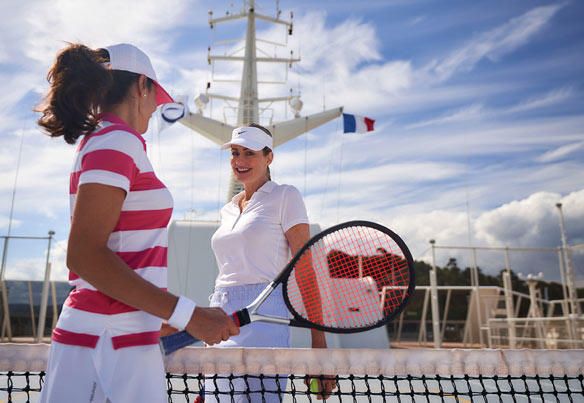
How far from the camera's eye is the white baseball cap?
146 centimetres

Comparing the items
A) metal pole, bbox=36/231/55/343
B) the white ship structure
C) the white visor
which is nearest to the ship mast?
the white ship structure

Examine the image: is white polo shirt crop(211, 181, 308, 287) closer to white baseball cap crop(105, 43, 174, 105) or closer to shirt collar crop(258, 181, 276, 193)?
shirt collar crop(258, 181, 276, 193)

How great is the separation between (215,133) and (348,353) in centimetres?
1337

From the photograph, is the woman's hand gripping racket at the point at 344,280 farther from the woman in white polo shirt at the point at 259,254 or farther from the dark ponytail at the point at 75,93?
the dark ponytail at the point at 75,93

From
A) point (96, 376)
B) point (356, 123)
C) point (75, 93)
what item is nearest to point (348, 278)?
point (96, 376)

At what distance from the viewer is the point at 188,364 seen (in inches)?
81.3

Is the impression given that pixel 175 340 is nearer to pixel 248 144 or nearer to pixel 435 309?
pixel 248 144

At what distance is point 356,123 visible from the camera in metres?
13.9

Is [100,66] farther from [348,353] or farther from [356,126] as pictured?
[356,126]

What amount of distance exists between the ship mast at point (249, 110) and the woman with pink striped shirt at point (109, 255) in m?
12.8

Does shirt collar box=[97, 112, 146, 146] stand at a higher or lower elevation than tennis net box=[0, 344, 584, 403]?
higher

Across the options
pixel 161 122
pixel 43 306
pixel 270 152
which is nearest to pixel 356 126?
pixel 161 122

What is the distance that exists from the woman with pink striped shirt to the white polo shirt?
811 mm

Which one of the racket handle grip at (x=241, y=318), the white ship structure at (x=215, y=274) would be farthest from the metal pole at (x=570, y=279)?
the racket handle grip at (x=241, y=318)
